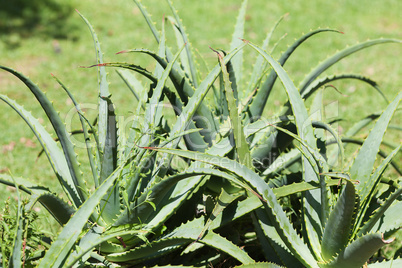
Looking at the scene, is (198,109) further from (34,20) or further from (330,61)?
(34,20)

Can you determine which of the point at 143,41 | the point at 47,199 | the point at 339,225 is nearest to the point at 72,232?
the point at 47,199

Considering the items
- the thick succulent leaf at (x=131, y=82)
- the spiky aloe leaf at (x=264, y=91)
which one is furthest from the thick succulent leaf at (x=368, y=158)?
the thick succulent leaf at (x=131, y=82)

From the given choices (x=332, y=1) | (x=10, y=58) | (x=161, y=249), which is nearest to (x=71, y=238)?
(x=161, y=249)

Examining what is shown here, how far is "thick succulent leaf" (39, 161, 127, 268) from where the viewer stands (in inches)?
63.2

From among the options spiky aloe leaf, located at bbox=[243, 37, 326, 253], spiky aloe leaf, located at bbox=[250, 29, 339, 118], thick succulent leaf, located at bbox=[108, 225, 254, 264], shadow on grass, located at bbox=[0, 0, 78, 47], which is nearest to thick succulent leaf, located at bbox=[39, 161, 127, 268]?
thick succulent leaf, located at bbox=[108, 225, 254, 264]

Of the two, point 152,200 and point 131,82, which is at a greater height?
point 131,82

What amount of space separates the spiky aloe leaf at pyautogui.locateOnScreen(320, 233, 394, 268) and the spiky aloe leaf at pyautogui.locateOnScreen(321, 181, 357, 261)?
0.17ft

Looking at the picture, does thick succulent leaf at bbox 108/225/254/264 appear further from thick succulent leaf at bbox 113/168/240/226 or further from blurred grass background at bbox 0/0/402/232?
blurred grass background at bbox 0/0/402/232

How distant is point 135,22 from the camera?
6.38 meters

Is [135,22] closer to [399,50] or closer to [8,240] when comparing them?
[399,50]

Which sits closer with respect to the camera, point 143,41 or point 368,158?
point 368,158

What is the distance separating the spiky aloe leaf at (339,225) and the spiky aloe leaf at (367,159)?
4.1 inches

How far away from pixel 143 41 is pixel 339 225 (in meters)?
4.52

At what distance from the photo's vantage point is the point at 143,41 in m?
5.89
